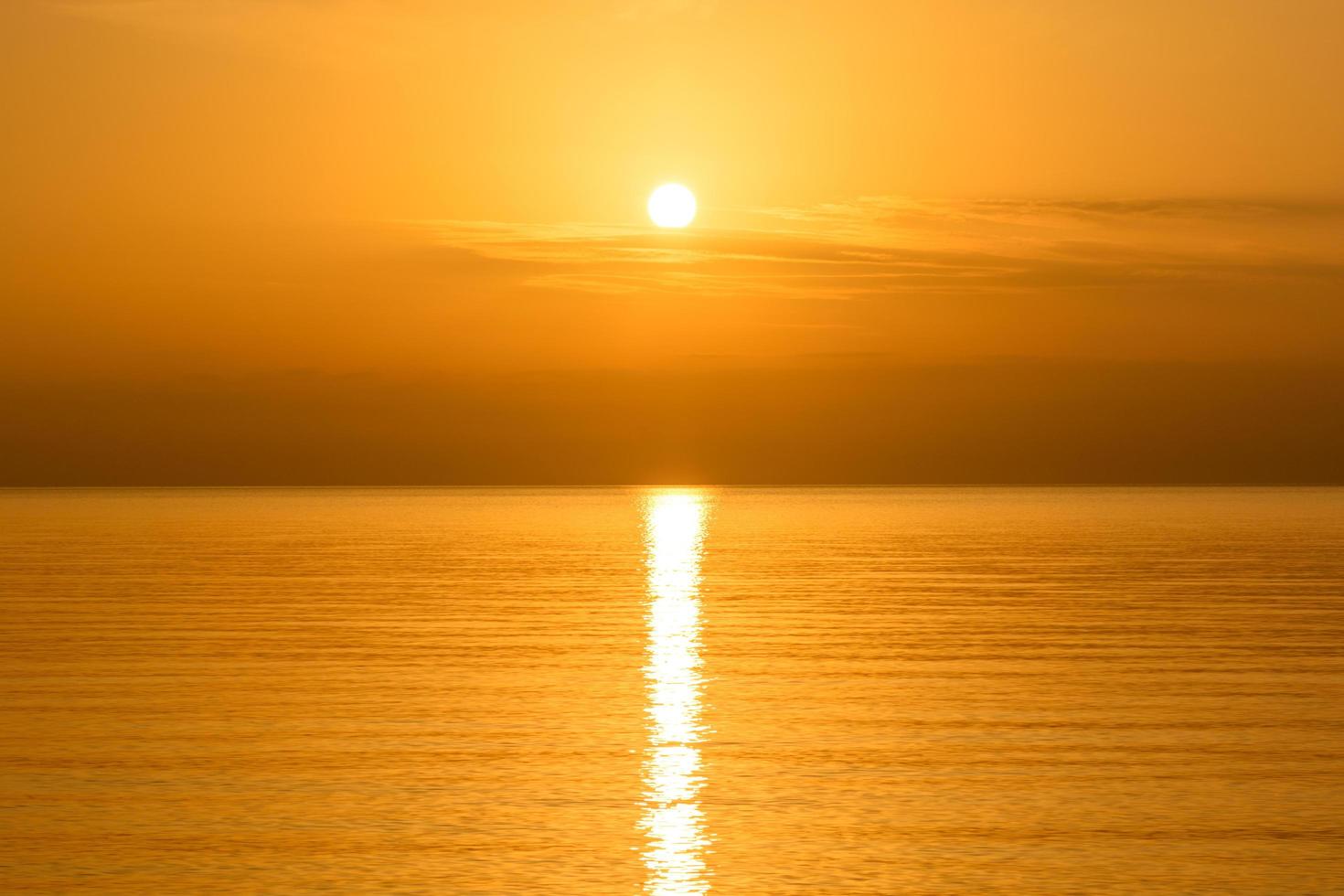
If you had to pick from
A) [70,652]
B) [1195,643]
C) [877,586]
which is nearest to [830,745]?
[1195,643]

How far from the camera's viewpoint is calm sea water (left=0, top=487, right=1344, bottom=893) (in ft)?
58.5

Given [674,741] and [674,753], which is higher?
[674,741]

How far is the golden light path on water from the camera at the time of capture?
693 inches

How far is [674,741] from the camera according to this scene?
25812mm

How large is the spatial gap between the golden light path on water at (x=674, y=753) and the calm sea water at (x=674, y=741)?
0.27 feet

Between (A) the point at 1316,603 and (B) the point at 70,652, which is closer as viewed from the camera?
(B) the point at 70,652

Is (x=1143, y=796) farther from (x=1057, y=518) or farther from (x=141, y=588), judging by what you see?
(x=1057, y=518)

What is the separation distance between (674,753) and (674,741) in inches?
47.4

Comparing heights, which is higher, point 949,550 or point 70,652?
point 949,550

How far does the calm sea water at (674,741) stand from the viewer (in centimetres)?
1783

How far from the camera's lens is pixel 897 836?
62.7ft

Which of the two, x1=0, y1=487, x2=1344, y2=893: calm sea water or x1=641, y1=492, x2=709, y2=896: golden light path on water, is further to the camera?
x1=0, y1=487, x2=1344, y2=893: calm sea water

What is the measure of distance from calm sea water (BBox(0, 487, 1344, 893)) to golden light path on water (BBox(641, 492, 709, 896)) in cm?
8

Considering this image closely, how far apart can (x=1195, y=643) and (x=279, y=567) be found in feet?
160
